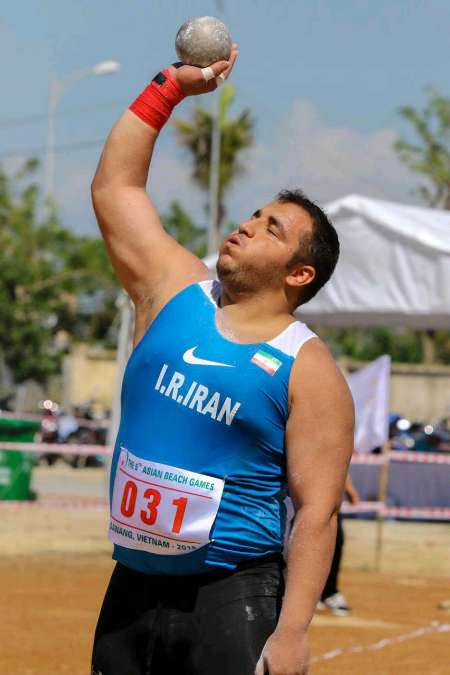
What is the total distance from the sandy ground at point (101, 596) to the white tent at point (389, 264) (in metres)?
2.62

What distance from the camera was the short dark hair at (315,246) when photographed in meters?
3.65

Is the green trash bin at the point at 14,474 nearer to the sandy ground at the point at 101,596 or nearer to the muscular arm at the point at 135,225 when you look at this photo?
the sandy ground at the point at 101,596

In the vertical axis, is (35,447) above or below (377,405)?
below

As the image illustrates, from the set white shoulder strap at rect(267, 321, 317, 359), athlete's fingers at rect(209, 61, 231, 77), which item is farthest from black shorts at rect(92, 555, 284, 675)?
athlete's fingers at rect(209, 61, 231, 77)

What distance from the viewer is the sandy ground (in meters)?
8.07

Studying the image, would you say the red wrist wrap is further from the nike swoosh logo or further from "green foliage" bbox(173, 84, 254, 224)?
"green foliage" bbox(173, 84, 254, 224)

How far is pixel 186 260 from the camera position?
12.5ft

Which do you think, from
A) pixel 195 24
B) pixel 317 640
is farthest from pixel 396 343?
pixel 195 24

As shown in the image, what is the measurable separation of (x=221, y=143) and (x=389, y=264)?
3379 centimetres

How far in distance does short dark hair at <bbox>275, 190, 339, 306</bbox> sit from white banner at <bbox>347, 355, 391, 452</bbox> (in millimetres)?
9082

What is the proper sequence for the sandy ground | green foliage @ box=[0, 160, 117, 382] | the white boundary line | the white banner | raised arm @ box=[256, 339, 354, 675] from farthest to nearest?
green foliage @ box=[0, 160, 117, 382] < the white banner < the white boundary line < the sandy ground < raised arm @ box=[256, 339, 354, 675]

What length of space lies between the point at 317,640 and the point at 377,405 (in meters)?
4.23

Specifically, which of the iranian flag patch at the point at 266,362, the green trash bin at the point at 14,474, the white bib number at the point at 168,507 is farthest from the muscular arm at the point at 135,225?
the green trash bin at the point at 14,474

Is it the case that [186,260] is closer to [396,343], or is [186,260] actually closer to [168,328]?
[168,328]
